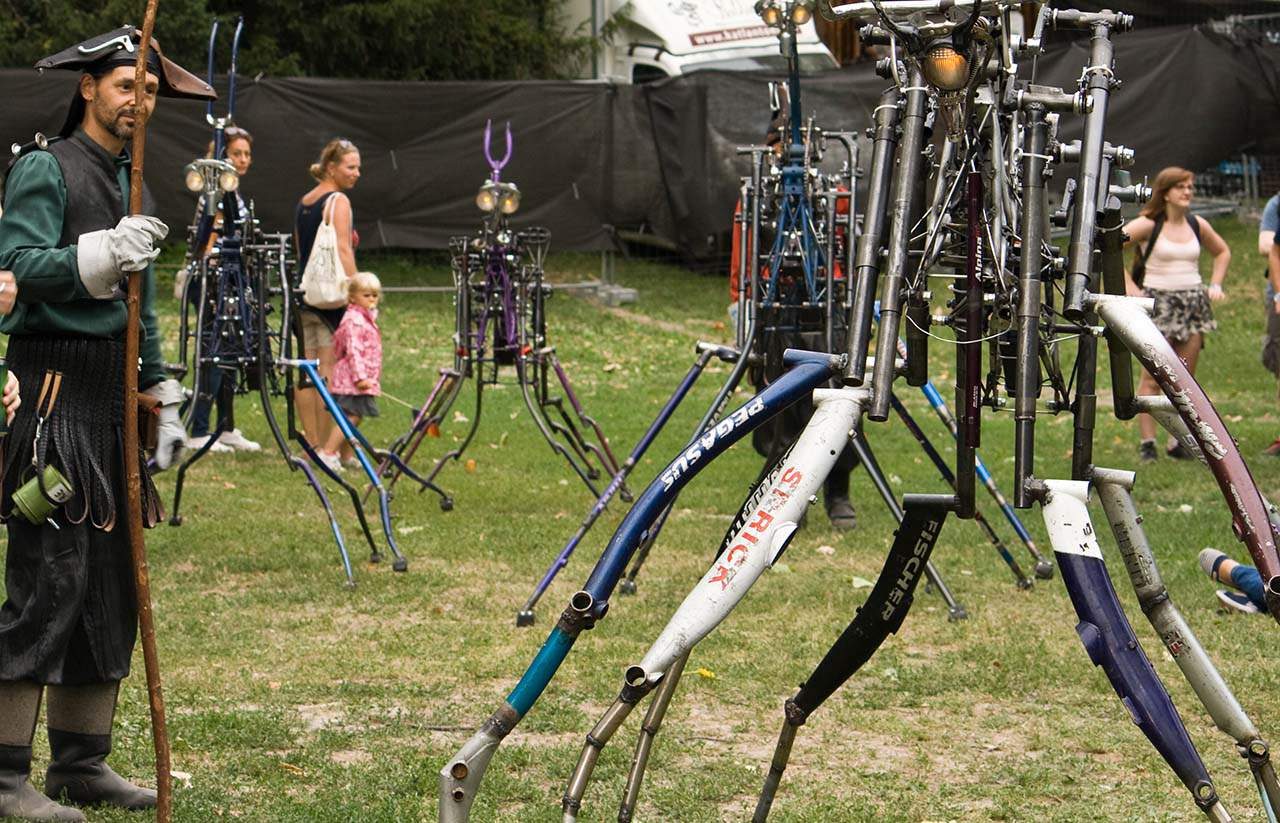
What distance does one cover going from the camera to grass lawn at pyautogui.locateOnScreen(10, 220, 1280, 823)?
517cm

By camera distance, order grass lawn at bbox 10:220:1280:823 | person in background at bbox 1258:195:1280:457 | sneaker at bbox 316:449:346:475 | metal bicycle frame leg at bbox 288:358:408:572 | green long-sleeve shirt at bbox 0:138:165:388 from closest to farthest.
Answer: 1. green long-sleeve shirt at bbox 0:138:165:388
2. grass lawn at bbox 10:220:1280:823
3. metal bicycle frame leg at bbox 288:358:408:572
4. sneaker at bbox 316:449:346:475
5. person in background at bbox 1258:195:1280:457

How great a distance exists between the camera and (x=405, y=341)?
54.6ft

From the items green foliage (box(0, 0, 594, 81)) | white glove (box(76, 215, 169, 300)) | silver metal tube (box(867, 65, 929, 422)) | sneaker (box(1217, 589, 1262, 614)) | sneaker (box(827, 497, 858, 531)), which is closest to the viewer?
silver metal tube (box(867, 65, 929, 422))

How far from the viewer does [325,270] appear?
10539mm

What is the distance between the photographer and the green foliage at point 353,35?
20078 mm

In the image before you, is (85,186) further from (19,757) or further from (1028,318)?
(1028,318)

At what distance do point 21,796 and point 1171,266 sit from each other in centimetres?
865

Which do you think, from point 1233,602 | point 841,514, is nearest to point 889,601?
point 1233,602

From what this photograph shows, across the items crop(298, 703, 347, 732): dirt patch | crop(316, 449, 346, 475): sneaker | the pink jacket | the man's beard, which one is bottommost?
crop(316, 449, 346, 475): sneaker

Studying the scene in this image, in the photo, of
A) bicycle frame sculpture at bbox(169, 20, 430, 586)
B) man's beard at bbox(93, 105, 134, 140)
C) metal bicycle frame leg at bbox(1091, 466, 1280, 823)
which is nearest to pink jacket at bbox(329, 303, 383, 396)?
bicycle frame sculpture at bbox(169, 20, 430, 586)

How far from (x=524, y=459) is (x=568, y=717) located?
567cm

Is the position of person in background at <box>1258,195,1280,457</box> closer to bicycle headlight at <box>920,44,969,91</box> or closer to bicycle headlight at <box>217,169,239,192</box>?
bicycle headlight at <box>217,169,239,192</box>

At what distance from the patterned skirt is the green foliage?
1227cm

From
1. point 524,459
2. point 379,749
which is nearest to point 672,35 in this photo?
point 524,459
